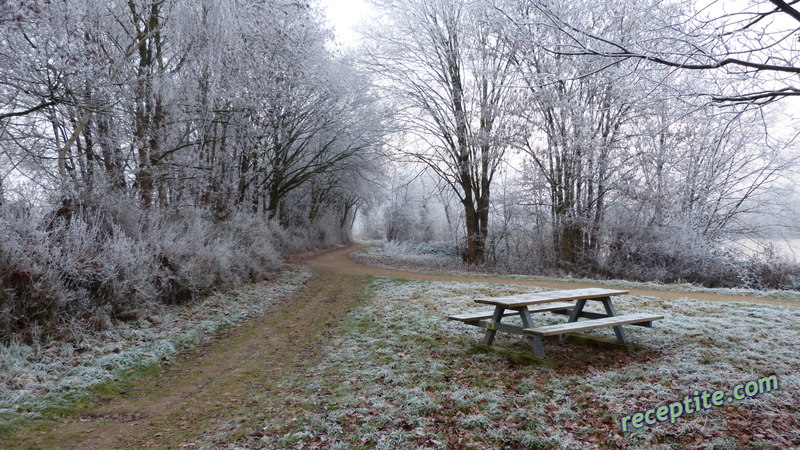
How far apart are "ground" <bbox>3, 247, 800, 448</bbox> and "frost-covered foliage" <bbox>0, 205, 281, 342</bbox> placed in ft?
5.39

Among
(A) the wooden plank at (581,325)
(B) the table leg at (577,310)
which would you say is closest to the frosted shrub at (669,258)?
(B) the table leg at (577,310)

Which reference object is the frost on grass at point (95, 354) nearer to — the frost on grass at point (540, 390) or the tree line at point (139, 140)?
the tree line at point (139, 140)

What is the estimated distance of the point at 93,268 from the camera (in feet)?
22.2

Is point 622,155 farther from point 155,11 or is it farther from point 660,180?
point 155,11

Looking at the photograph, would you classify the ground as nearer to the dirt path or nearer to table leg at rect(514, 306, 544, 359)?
the dirt path

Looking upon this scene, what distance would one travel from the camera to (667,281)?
1444 cm

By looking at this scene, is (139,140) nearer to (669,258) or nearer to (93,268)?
(93,268)

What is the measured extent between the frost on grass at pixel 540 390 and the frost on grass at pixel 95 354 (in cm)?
213

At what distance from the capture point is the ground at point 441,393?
353cm

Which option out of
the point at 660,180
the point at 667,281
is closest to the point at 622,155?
the point at 660,180

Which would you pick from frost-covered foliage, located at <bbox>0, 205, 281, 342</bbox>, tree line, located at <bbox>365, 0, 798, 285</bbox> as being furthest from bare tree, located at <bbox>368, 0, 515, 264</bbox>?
→ frost-covered foliage, located at <bbox>0, 205, 281, 342</bbox>

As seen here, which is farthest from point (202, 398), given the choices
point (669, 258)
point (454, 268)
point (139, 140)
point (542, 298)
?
point (669, 258)

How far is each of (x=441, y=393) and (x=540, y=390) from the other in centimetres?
94

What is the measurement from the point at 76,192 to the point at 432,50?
42.5 feet
